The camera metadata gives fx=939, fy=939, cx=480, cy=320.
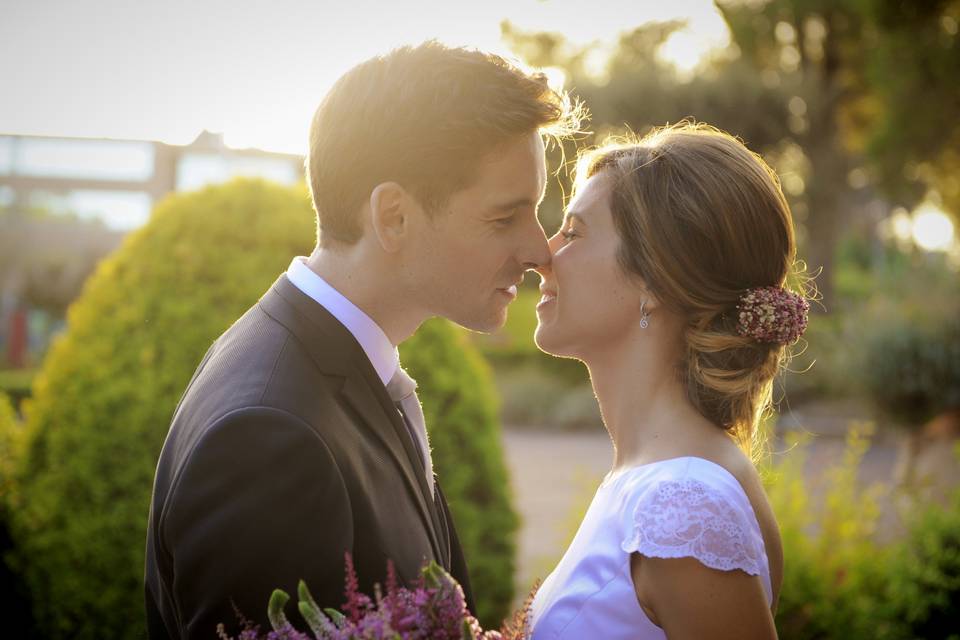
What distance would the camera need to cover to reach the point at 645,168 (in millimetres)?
2531

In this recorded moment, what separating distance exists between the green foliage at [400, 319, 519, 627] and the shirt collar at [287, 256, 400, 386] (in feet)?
6.85

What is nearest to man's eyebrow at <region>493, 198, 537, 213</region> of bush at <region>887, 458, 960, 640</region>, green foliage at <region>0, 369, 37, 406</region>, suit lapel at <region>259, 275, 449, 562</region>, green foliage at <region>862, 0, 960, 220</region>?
suit lapel at <region>259, 275, 449, 562</region>

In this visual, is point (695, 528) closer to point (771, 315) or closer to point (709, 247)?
point (771, 315)

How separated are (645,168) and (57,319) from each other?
16.9 metres

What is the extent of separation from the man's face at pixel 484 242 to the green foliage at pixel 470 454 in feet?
6.36

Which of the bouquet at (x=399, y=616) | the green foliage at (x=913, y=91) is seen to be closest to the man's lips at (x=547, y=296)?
the bouquet at (x=399, y=616)

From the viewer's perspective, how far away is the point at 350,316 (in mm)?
2328

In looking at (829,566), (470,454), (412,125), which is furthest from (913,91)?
(412,125)

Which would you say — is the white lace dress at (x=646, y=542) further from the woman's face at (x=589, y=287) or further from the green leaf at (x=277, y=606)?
the green leaf at (x=277, y=606)

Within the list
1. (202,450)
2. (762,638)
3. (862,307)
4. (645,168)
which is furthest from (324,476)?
(862,307)

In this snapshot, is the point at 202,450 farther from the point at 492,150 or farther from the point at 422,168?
the point at 492,150

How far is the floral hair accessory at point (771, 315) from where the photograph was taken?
7.95 feet

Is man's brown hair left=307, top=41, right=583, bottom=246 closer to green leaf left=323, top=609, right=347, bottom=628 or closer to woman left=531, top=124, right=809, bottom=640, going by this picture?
woman left=531, top=124, right=809, bottom=640

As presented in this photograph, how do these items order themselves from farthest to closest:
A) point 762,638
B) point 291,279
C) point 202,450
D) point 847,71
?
point 847,71, point 291,279, point 762,638, point 202,450
